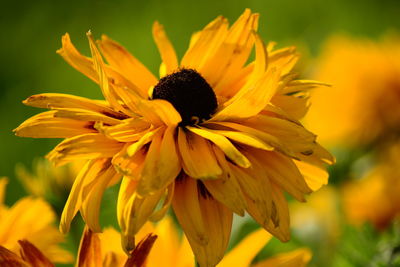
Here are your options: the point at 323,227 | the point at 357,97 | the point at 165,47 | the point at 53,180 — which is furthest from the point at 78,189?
the point at 357,97

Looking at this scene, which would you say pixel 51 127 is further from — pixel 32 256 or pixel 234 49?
pixel 234 49

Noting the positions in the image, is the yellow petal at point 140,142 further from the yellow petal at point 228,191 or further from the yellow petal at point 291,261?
the yellow petal at point 291,261

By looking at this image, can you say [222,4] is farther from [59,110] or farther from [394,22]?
[59,110]

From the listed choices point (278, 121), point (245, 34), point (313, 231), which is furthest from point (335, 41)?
point (278, 121)

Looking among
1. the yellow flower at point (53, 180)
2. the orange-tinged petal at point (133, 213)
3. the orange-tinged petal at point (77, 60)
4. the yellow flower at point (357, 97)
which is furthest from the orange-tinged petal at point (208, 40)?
the yellow flower at point (357, 97)

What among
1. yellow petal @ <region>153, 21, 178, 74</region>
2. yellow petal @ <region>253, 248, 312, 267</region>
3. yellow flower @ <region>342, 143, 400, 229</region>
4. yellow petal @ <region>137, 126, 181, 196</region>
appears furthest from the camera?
yellow flower @ <region>342, 143, 400, 229</region>

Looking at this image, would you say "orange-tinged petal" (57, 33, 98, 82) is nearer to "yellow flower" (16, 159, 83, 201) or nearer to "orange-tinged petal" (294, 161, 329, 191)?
"orange-tinged petal" (294, 161, 329, 191)

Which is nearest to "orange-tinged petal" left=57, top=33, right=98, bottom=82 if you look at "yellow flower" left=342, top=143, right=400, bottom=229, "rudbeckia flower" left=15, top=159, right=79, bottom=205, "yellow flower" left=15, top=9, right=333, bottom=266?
"yellow flower" left=15, top=9, right=333, bottom=266
